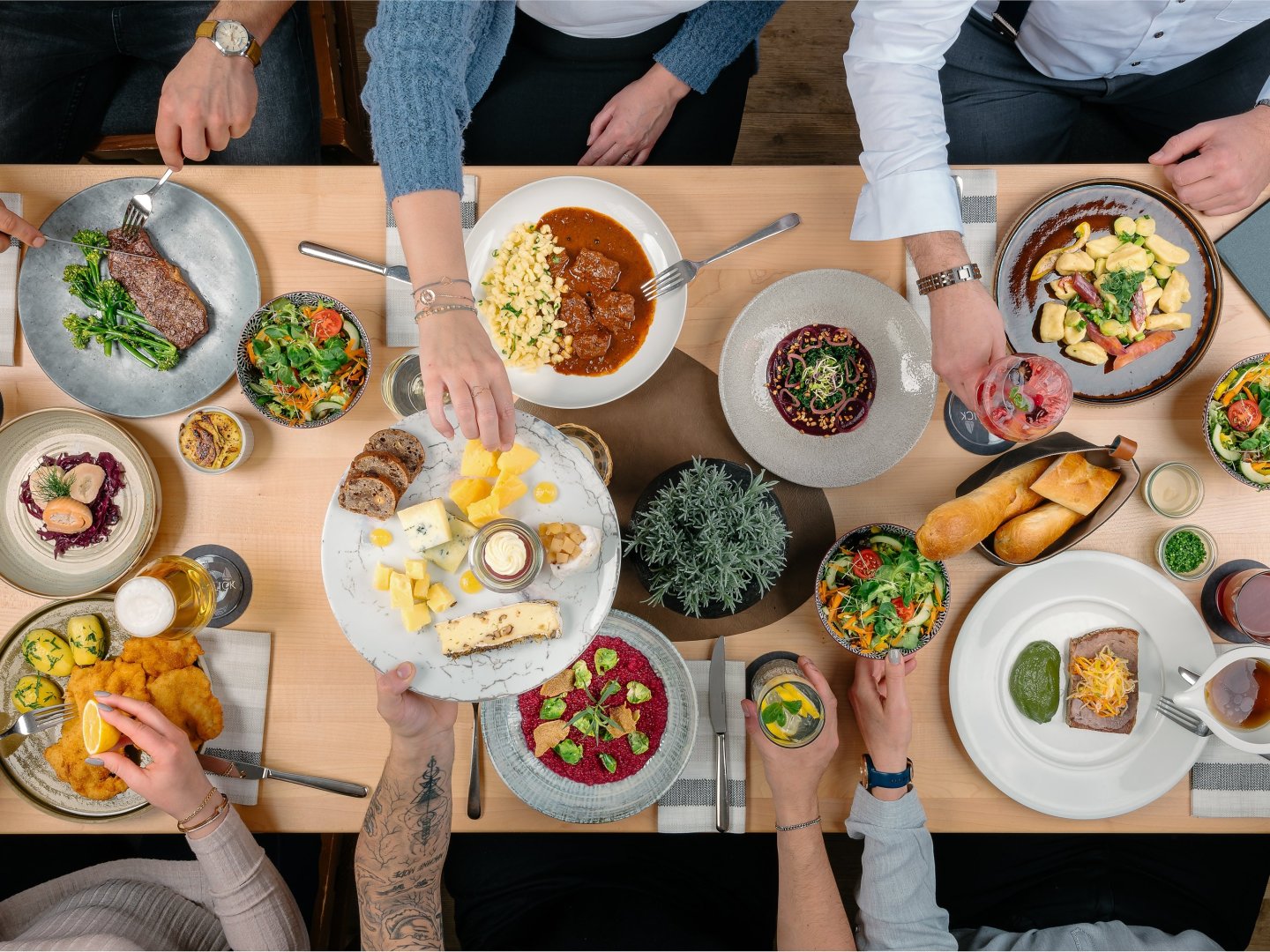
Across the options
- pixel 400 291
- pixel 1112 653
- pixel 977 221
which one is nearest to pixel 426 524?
pixel 400 291

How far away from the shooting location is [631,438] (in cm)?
167

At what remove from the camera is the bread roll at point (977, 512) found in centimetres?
145

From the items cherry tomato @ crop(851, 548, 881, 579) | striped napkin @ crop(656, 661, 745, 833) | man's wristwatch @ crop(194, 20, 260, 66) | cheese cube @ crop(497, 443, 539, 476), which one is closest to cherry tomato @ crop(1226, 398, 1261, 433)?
cherry tomato @ crop(851, 548, 881, 579)

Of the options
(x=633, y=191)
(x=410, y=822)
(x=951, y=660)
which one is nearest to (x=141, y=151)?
(x=633, y=191)

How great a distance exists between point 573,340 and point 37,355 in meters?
1.19

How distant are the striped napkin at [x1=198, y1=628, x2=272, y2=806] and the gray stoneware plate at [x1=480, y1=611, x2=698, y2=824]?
514mm

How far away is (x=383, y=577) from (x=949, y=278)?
134 cm

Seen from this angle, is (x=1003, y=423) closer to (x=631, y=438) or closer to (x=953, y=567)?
(x=953, y=567)

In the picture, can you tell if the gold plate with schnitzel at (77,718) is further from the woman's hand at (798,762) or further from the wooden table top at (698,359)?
the woman's hand at (798,762)

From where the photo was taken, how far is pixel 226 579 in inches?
63.1

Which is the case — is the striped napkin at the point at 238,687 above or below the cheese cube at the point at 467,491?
below

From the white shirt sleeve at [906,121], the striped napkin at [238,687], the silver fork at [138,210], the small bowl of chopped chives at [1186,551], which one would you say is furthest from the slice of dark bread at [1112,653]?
the silver fork at [138,210]

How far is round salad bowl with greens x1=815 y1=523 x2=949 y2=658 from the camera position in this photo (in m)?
1.53

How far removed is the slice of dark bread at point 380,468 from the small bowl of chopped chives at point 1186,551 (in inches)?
65.9
